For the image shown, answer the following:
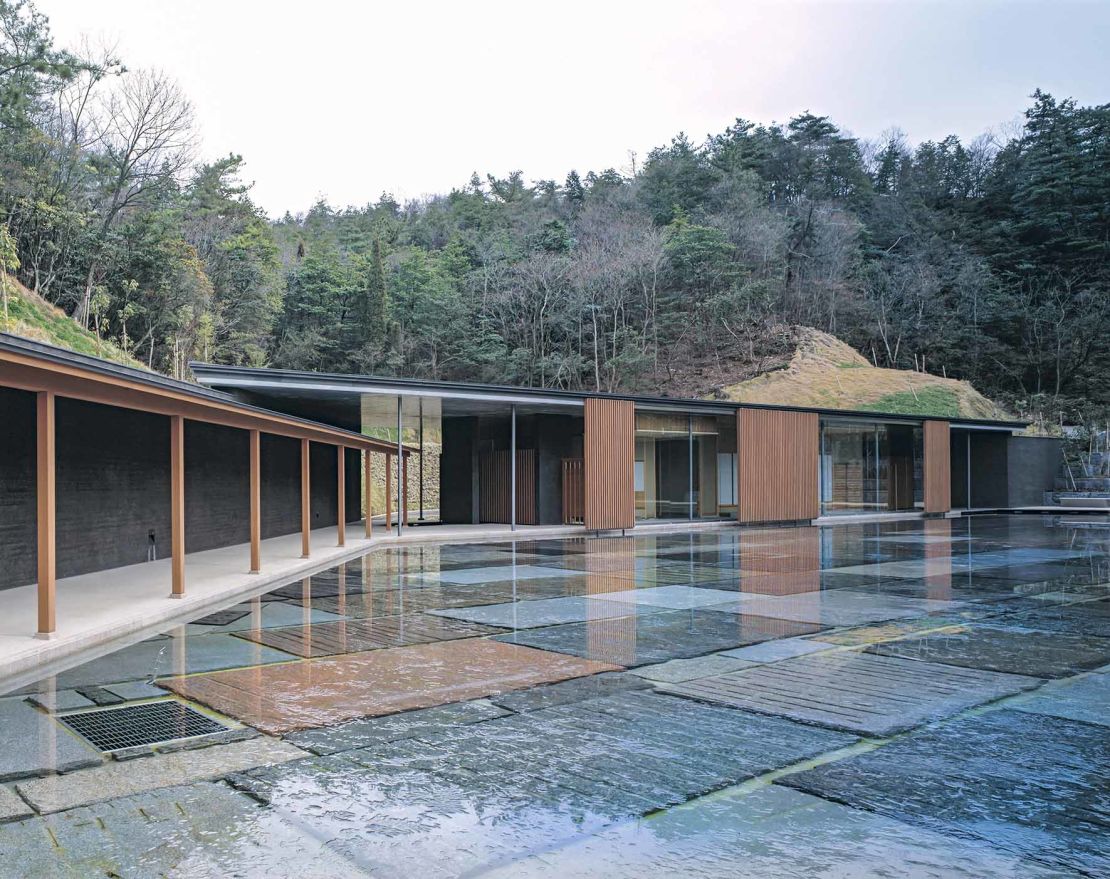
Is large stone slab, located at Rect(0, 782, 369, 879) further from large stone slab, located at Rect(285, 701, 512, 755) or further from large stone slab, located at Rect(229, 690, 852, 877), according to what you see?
large stone slab, located at Rect(285, 701, 512, 755)

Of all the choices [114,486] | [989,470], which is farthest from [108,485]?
[989,470]

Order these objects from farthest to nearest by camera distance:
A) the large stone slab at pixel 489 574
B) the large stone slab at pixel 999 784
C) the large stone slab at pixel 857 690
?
the large stone slab at pixel 489 574, the large stone slab at pixel 857 690, the large stone slab at pixel 999 784

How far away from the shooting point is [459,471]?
75.6 ft

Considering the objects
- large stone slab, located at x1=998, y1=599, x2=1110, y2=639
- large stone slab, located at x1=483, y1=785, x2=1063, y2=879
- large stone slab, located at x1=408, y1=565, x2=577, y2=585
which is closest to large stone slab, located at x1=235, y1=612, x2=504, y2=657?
large stone slab, located at x1=408, y1=565, x2=577, y2=585

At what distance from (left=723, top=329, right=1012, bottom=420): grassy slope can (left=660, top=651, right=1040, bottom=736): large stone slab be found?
101 ft

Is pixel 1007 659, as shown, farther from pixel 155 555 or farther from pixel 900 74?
pixel 900 74

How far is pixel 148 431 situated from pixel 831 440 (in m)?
18.4

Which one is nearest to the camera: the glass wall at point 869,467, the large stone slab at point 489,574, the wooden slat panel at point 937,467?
the large stone slab at point 489,574

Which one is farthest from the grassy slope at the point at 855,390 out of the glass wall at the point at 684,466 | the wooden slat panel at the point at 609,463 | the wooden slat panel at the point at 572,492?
the wooden slat panel at the point at 609,463

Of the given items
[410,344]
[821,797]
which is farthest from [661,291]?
[821,797]

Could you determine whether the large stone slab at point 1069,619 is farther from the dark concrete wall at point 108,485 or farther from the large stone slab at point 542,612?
the dark concrete wall at point 108,485

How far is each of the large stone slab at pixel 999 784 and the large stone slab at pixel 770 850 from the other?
0.47 feet

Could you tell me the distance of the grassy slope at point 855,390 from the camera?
35906mm

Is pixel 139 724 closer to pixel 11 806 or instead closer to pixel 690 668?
pixel 11 806
